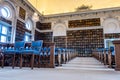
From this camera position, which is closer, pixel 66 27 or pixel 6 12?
pixel 6 12

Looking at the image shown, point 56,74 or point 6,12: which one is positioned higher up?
point 6,12

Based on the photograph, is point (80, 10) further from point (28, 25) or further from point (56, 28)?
point (28, 25)

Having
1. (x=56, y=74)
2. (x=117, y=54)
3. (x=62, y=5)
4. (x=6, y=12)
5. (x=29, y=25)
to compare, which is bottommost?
(x=56, y=74)

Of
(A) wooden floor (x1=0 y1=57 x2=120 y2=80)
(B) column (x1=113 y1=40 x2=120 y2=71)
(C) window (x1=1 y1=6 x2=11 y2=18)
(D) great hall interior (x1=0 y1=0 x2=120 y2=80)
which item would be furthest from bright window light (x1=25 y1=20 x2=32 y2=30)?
(B) column (x1=113 y1=40 x2=120 y2=71)

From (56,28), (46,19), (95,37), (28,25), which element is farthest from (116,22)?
(28,25)

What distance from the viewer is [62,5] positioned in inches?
513

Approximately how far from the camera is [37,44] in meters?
4.49

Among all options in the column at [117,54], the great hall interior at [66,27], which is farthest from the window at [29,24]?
the column at [117,54]

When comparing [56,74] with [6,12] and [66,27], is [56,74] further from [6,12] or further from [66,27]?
[66,27]

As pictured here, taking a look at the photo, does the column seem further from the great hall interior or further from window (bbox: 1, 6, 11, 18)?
window (bbox: 1, 6, 11, 18)

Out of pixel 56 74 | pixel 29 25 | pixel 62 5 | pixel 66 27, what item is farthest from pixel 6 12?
pixel 56 74

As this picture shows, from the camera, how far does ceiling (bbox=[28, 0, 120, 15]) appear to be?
1199 cm

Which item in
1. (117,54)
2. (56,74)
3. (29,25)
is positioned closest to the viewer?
(56,74)

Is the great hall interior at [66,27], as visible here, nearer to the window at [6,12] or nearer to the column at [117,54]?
the window at [6,12]
